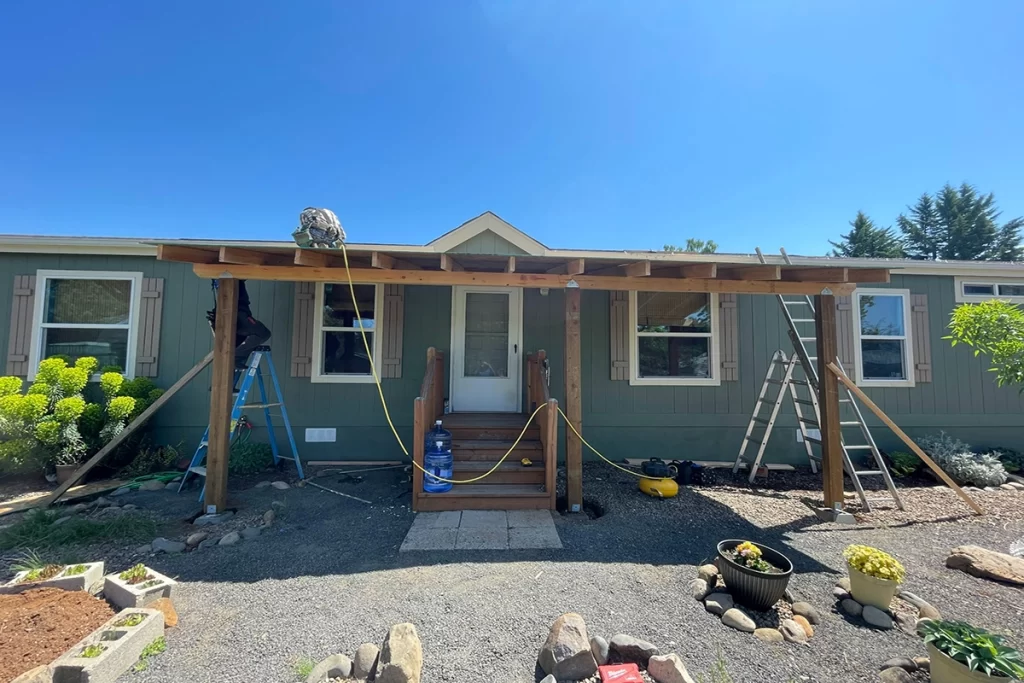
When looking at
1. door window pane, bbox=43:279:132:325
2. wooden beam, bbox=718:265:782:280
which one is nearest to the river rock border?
wooden beam, bbox=718:265:782:280

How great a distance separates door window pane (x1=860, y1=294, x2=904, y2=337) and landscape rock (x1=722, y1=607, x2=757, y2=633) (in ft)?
18.3

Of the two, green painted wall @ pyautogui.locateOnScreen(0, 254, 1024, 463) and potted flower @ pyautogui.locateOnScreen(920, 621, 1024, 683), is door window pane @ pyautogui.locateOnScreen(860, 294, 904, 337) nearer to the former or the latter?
green painted wall @ pyautogui.locateOnScreen(0, 254, 1024, 463)

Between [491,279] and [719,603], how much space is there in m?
2.97

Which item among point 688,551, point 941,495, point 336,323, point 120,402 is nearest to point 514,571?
point 688,551

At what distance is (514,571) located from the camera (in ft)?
9.10

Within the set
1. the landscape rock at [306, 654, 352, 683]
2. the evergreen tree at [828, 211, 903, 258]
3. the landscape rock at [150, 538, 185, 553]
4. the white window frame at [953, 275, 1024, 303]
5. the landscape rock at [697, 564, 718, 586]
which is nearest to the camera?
the landscape rock at [306, 654, 352, 683]

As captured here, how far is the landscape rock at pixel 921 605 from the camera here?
2.40 m

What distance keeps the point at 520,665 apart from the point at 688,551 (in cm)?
184

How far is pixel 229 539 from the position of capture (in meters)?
3.20

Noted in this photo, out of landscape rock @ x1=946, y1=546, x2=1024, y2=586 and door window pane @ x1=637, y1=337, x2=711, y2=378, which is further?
door window pane @ x1=637, y1=337, x2=711, y2=378

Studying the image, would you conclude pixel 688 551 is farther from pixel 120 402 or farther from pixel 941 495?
pixel 120 402

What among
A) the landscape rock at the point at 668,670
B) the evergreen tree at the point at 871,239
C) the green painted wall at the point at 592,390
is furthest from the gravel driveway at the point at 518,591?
the evergreen tree at the point at 871,239

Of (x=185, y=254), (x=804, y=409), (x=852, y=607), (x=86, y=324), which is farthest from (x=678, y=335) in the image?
(x=86, y=324)

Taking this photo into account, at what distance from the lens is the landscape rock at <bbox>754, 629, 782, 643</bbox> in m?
2.11
